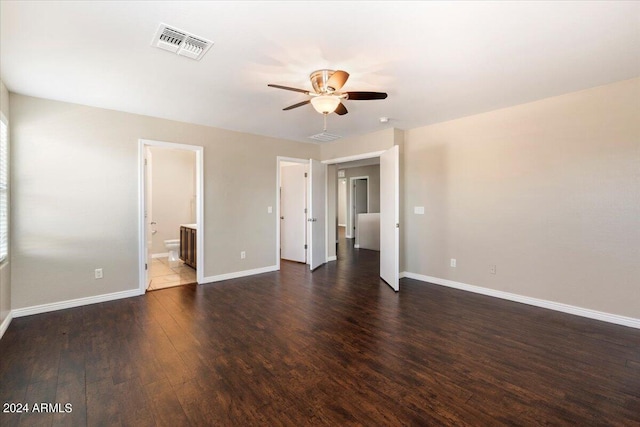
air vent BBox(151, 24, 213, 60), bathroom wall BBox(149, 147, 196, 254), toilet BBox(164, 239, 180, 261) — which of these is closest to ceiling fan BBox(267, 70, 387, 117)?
air vent BBox(151, 24, 213, 60)

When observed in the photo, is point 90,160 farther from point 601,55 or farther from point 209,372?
point 601,55

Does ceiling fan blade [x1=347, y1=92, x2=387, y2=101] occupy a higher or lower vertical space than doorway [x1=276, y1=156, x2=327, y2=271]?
higher

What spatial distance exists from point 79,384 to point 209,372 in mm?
883

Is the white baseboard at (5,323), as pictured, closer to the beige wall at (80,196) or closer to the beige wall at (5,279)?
the beige wall at (5,279)

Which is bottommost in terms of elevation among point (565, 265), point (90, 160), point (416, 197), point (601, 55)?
point (565, 265)

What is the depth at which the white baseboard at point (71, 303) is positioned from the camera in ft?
10.7

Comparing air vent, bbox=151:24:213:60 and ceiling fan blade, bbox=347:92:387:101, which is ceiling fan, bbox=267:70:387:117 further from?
air vent, bbox=151:24:213:60

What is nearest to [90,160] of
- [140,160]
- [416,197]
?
[140,160]

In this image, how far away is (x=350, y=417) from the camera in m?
1.71

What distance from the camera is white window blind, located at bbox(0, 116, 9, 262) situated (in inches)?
115

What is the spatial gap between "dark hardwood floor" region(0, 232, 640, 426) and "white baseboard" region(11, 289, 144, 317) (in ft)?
0.46

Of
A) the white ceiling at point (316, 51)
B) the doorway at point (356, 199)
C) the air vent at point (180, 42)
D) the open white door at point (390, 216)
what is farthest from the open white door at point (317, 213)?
the doorway at point (356, 199)

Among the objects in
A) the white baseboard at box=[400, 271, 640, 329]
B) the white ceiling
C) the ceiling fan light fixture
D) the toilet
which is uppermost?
the white ceiling

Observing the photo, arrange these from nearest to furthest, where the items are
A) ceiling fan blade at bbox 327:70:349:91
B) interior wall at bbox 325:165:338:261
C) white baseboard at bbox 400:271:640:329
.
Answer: ceiling fan blade at bbox 327:70:349:91
white baseboard at bbox 400:271:640:329
interior wall at bbox 325:165:338:261
